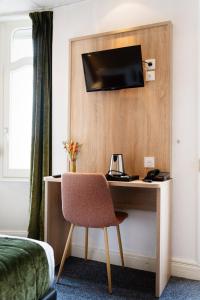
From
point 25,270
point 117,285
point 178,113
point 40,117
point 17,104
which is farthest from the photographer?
point 17,104

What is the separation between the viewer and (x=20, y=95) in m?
3.38

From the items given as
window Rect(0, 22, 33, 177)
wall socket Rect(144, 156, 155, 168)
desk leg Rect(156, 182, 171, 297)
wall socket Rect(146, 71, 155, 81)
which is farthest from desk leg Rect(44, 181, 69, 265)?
wall socket Rect(146, 71, 155, 81)

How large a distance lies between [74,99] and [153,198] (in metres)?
1.28

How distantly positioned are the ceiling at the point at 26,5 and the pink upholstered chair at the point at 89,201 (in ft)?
6.29

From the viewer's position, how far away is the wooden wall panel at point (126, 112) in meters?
2.51

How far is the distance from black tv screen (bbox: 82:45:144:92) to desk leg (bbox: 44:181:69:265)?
41.4 inches

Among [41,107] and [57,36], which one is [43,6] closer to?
[57,36]

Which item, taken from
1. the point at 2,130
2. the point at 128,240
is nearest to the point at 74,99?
the point at 2,130

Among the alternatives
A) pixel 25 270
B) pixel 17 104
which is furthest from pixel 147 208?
pixel 17 104

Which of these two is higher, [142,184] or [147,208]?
[142,184]

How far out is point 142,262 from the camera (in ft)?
8.50

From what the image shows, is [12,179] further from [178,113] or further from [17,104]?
[178,113]

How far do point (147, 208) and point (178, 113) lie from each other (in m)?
0.90

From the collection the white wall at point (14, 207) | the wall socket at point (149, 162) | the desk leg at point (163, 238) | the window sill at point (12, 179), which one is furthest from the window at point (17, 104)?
the desk leg at point (163, 238)
